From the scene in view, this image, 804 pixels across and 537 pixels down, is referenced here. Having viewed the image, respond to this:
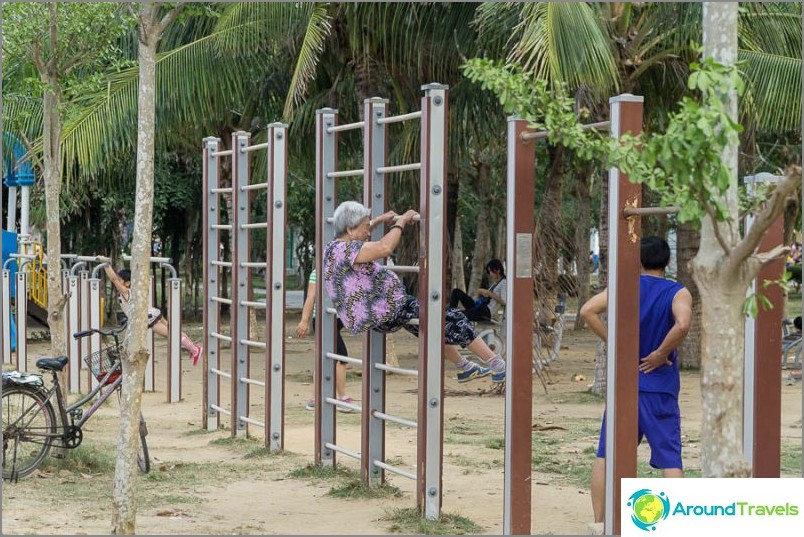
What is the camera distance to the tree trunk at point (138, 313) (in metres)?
5.92

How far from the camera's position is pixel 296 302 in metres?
32.9

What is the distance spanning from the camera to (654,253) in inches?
223

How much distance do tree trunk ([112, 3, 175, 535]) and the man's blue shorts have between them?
2235 mm

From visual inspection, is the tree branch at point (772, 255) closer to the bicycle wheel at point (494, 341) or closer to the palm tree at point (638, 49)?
the palm tree at point (638, 49)

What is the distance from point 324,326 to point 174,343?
4.12m

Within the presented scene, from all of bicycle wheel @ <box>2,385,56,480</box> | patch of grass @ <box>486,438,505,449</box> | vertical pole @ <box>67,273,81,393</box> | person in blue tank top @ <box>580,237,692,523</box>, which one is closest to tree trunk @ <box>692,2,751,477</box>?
person in blue tank top @ <box>580,237,692,523</box>

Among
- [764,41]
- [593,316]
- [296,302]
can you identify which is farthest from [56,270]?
A: [296,302]

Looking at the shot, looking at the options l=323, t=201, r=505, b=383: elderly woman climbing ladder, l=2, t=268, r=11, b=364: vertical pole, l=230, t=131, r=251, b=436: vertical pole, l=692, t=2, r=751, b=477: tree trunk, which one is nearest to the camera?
l=692, t=2, r=751, b=477: tree trunk

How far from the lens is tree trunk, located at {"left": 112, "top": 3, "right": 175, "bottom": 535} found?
592 centimetres

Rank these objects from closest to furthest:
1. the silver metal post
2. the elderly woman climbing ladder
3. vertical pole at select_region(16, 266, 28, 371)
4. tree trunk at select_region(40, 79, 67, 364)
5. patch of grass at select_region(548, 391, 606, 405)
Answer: the elderly woman climbing ladder, tree trunk at select_region(40, 79, 67, 364), the silver metal post, patch of grass at select_region(548, 391, 606, 405), vertical pole at select_region(16, 266, 28, 371)

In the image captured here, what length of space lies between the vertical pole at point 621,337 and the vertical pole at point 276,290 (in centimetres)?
391

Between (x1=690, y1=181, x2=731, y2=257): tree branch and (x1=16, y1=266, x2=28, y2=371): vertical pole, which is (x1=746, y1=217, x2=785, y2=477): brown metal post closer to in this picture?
(x1=690, y1=181, x2=731, y2=257): tree branch

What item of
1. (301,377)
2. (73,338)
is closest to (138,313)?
(73,338)

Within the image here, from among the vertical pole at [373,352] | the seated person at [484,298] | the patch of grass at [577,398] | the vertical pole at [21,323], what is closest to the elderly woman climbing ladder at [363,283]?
the vertical pole at [373,352]
